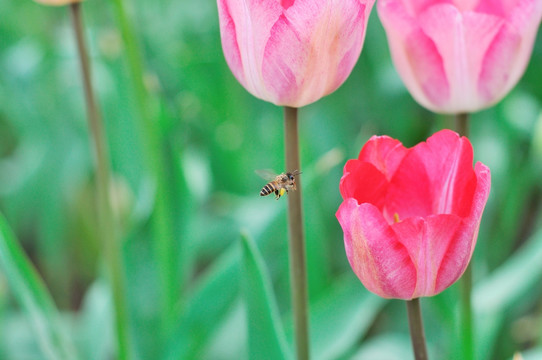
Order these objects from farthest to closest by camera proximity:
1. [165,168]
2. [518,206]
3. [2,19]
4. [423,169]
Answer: [2,19] → [518,206] → [165,168] → [423,169]

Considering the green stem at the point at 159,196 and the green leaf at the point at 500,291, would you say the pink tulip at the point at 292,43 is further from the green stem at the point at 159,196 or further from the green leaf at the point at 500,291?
the green leaf at the point at 500,291

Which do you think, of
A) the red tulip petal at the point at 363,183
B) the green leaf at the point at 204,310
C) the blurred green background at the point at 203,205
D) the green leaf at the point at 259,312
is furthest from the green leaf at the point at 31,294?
the red tulip petal at the point at 363,183

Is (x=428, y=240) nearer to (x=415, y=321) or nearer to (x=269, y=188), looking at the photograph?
(x=415, y=321)

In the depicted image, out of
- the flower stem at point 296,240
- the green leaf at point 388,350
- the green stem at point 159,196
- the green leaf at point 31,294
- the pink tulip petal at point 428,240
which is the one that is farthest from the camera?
the green leaf at point 388,350

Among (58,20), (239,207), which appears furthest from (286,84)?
(58,20)

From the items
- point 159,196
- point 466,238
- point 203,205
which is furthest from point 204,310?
point 466,238

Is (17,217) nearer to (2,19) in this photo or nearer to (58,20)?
(2,19)

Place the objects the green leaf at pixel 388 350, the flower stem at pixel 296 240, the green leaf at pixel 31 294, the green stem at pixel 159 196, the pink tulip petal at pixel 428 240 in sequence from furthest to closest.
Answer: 1. the green leaf at pixel 388 350
2. the green stem at pixel 159 196
3. the green leaf at pixel 31 294
4. the flower stem at pixel 296 240
5. the pink tulip petal at pixel 428 240
